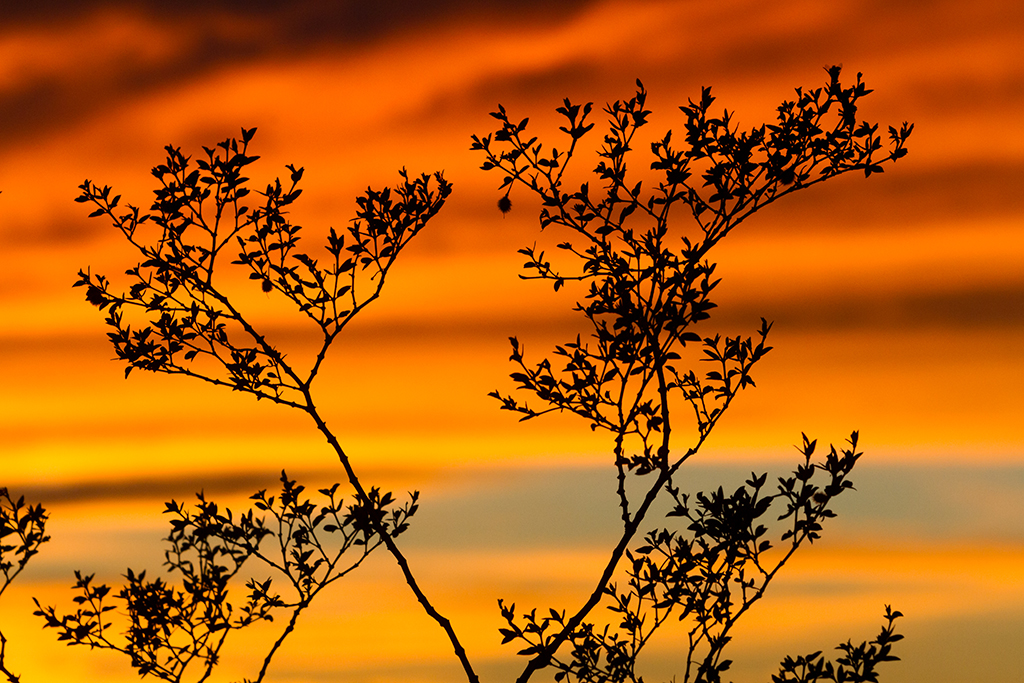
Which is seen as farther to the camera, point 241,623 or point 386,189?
point 241,623

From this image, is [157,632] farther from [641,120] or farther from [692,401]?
[641,120]

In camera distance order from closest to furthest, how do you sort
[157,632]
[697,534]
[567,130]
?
[567,130]
[697,534]
[157,632]

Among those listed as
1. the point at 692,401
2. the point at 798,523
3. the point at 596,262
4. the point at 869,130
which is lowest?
the point at 798,523

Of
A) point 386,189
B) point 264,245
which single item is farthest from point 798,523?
point 264,245

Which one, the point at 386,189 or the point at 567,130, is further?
the point at 386,189

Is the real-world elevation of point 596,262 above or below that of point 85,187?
below

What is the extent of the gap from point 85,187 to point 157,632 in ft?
21.7

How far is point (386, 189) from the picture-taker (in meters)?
11.5

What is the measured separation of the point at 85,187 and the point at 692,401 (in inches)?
271

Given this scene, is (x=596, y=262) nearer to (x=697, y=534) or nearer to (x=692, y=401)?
(x=692, y=401)

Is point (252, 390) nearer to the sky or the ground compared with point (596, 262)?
nearer to the ground

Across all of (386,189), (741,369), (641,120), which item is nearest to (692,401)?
(741,369)

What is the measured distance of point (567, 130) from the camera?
10.6 metres

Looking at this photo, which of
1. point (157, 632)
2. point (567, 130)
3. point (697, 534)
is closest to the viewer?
point (567, 130)
